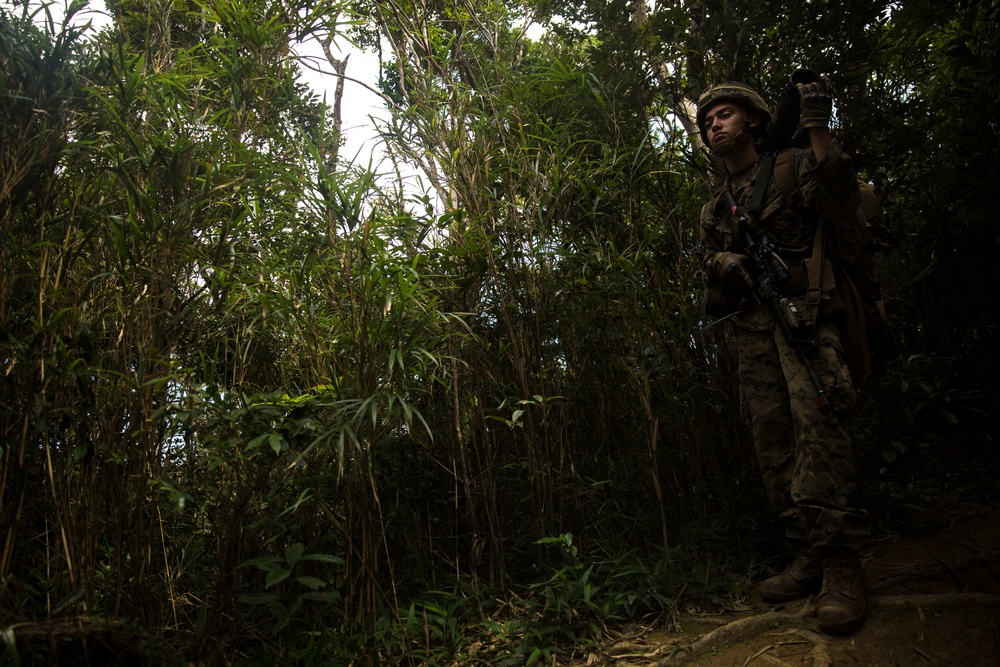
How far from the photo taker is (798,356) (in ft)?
7.76

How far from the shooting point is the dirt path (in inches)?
74.9

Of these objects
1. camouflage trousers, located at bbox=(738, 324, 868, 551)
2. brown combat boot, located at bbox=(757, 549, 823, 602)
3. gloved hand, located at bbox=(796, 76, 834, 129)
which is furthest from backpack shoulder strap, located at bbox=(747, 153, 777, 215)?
brown combat boot, located at bbox=(757, 549, 823, 602)

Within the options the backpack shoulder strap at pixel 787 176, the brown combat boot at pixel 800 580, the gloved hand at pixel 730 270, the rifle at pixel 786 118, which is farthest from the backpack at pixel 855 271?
the brown combat boot at pixel 800 580

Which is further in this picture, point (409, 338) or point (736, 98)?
point (736, 98)

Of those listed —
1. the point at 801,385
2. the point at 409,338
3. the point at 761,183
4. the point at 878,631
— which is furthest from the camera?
the point at 761,183

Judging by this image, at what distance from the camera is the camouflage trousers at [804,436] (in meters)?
2.18

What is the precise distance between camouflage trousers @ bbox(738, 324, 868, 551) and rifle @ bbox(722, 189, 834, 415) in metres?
0.03

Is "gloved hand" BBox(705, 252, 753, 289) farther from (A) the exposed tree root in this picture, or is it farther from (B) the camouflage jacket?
(A) the exposed tree root

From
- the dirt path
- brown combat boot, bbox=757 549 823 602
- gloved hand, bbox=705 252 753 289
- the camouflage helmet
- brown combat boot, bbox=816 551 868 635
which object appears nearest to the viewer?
the dirt path

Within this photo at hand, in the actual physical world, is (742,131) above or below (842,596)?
above

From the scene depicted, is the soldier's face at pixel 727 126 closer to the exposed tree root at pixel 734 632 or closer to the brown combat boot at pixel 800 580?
the brown combat boot at pixel 800 580

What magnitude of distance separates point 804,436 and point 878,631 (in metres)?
0.62

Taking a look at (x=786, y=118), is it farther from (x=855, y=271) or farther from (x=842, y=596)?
(x=842, y=596)

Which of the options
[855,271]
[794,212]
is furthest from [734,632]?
[794,212]
